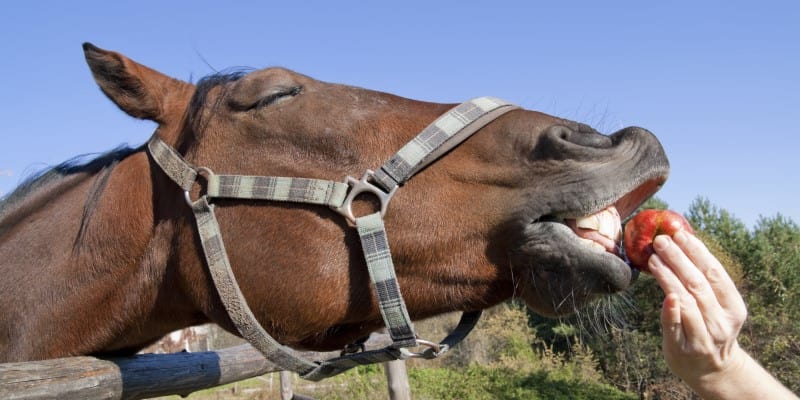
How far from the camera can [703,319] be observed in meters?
1.66

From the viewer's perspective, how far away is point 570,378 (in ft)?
43.3

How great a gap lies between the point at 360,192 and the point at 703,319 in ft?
3.71

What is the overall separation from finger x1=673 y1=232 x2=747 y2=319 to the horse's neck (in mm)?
1850

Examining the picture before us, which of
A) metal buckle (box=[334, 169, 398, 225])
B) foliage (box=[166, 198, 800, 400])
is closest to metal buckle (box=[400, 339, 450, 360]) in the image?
metal buckle (box=[334, 169, 398, 225])

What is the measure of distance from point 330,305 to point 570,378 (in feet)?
40.1

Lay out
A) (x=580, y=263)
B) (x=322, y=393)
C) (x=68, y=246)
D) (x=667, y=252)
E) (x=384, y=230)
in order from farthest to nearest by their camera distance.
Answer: (x=322, y=393), (x=68, y=246), (x=384, y=230), (x=580, y=263), (x=667, y=252)

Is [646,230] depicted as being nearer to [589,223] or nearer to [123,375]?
[589,223]

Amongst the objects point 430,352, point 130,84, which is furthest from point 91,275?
point 430,352

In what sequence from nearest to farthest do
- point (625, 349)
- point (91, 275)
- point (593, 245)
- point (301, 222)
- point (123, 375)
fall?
point (593, 245), point (301, 222), point (91, 275), point (123, 375), point (625, 349)

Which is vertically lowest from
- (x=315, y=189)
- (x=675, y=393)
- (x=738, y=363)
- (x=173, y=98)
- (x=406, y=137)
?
(x=675, y=393)

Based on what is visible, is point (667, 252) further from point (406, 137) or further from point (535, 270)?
point (406, 137)

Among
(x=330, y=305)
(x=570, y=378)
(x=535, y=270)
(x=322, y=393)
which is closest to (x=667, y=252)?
(x=535, y=270)

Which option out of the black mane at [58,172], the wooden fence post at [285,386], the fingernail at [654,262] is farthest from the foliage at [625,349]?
the fingernail at [654,262]

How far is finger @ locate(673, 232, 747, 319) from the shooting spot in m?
1.65
